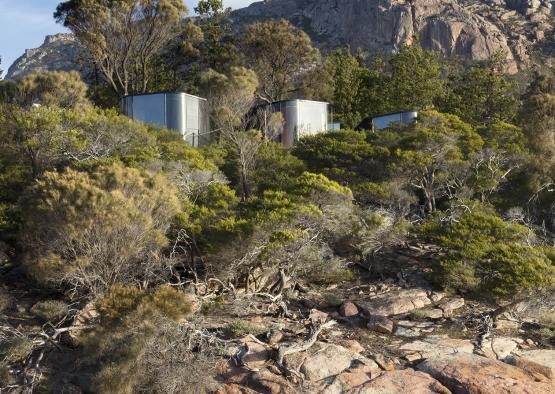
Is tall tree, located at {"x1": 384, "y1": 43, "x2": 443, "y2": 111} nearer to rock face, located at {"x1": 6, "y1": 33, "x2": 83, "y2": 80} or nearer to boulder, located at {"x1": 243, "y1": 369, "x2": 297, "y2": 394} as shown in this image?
boulder, located at {"x1": 243, "y1": 369, "x2": 297, "y2": 394}

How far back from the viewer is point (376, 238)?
17.6 meters

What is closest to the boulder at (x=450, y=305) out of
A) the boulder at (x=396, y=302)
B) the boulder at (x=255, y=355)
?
the boulder at (x=396, y=302)

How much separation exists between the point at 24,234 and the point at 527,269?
13.5 m

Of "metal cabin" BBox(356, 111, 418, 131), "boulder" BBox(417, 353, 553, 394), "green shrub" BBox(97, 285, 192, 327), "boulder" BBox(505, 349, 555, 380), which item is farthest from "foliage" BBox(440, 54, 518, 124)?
"green shrub" BBox(97, 285, 192, 327)

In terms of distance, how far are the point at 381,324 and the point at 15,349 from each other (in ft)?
29.7

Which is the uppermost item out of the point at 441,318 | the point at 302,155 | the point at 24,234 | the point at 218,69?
the point at 218,69

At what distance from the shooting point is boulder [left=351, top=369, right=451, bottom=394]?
1086cm

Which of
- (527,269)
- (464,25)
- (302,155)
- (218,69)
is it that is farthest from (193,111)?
(464,25)

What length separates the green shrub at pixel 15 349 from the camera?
11016mm

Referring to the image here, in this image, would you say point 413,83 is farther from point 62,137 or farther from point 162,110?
point 62,137

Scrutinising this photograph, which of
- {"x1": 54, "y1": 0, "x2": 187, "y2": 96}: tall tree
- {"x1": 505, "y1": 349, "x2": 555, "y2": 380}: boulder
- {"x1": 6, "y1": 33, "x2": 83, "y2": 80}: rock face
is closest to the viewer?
{"x1": 505, "y1": 349, "x2": 555, "y2": 380}: boulder

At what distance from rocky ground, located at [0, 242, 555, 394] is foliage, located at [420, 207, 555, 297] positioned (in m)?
0.60

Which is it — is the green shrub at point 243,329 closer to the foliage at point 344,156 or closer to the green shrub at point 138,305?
the green shrub at point 138,305

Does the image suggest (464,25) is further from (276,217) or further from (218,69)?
(276,217)
